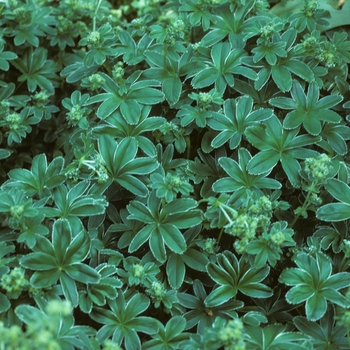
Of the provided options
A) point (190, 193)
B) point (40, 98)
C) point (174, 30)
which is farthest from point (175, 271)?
point (40, 98)

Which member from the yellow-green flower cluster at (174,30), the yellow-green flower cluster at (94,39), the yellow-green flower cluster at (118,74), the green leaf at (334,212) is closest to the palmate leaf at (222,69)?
the yellow-green flower cluster at (174,30)

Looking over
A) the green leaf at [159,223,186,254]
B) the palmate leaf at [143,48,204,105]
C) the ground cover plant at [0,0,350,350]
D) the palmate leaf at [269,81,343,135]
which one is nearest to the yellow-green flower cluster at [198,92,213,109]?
the ground cover plant at [0,0,350,350]

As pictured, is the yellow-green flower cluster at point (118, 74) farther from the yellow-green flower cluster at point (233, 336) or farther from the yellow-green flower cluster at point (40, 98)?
the yellow-green flower cluster at point (233, 336)

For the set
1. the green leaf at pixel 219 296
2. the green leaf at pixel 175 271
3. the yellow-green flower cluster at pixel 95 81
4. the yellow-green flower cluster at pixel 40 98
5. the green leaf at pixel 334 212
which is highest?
the yellow-green flower cluster at pixel 95 81

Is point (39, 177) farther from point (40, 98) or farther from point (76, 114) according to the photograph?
point (40, 98)

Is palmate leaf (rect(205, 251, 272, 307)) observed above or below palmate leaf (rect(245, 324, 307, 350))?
above

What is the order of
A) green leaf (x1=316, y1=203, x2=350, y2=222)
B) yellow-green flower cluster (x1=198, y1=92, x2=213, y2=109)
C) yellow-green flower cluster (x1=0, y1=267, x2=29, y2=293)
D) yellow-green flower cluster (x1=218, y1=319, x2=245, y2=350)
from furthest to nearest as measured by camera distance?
yellow-green flower cluster (x1=198, y1=92, x2=213, y2=109) < green leaf (x1=316, y1=203, x2=350, y2=222) < yellow-green flower cluster (x1=0, y1=267, x2=29, y2=293) < yellow-green flower cluster (x1=218, y1=319, x2=245, y2=350)

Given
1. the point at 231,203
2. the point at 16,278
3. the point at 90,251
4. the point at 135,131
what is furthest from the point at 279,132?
the point at 16,278

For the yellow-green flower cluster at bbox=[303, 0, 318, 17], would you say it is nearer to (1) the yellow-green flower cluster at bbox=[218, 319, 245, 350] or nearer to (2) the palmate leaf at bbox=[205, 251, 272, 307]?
(2) the palmate leaf at bbox=[205, 251, 272, 307]
